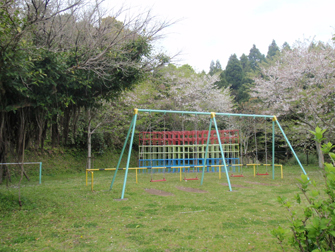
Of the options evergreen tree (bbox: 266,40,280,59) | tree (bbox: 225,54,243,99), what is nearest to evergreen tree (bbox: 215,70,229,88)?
tree (bbox: 225,54,243,99)

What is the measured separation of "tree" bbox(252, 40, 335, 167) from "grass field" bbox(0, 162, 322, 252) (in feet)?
25.4

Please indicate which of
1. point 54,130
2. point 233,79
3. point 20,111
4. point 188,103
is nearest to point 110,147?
point 188,103

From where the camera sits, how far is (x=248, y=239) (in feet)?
11.1

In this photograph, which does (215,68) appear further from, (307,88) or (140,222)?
(140,222)

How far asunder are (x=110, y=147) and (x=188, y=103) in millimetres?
6004

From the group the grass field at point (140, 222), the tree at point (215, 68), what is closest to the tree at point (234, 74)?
the tree at point (215, 68)

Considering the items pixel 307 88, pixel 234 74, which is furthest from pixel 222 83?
pixel 307 88

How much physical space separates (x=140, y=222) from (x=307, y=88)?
1419 centimetres

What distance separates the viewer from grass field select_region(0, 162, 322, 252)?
3.31 m

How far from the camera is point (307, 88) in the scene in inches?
591

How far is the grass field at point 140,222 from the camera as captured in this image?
3311 millimetres

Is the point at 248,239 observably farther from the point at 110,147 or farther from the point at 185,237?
the point at 110,147

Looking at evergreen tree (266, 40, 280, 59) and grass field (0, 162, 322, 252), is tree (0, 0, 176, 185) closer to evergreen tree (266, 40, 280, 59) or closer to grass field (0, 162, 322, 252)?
grass field (0, 162, 322, 252)

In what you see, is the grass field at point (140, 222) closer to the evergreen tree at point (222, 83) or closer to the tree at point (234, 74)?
the evergreen tree at point (222, 83)
